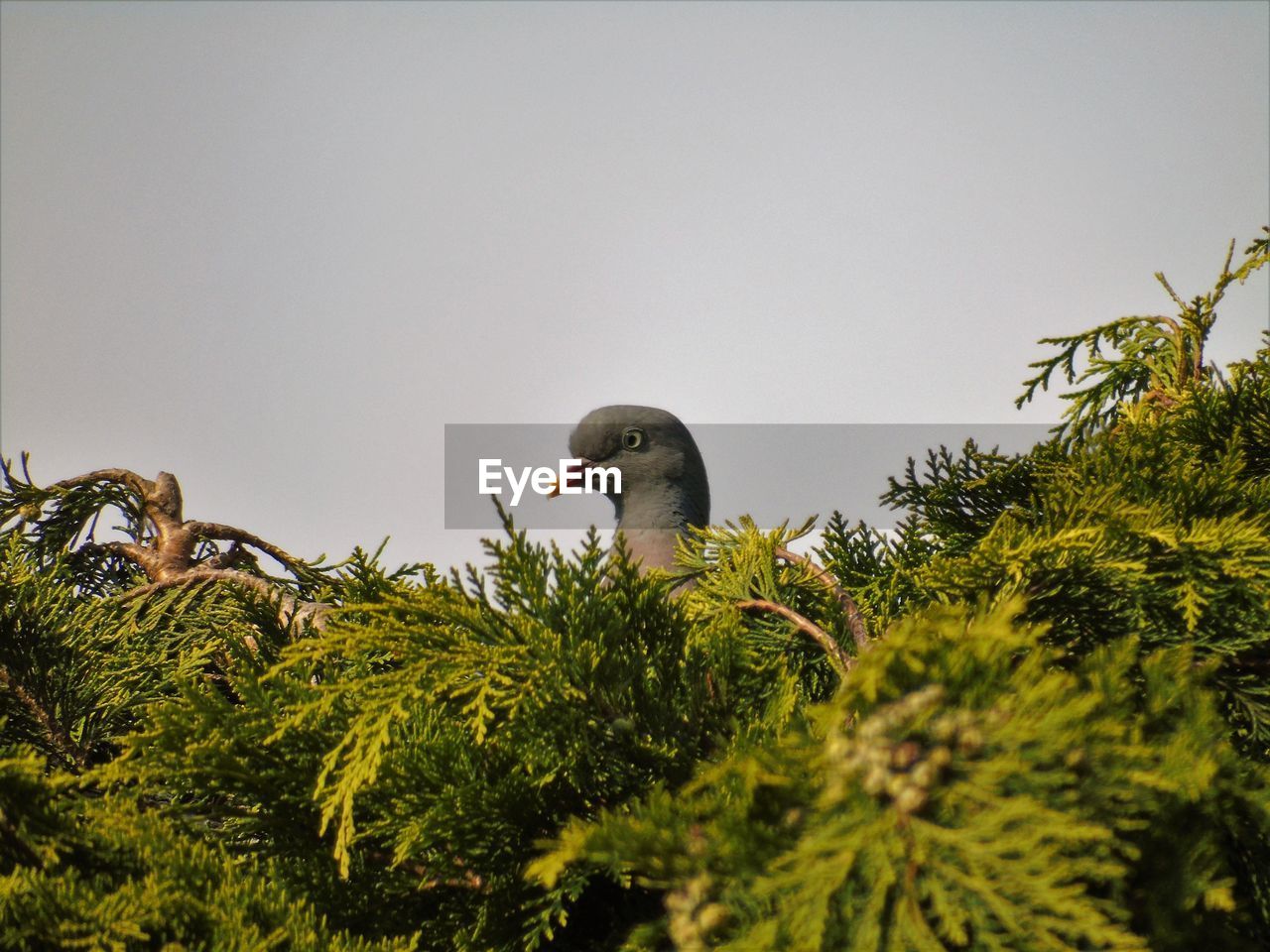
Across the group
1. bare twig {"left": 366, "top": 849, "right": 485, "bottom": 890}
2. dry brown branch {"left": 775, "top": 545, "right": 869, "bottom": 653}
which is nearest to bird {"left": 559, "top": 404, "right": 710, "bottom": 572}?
dry brown branch {"left": 775, "top": 545, "right": 869, "bottom": 653}

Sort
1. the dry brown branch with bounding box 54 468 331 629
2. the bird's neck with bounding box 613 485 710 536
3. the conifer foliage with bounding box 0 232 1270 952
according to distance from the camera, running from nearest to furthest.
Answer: the conifer foliage with bounding box 0 232 1270 952
the dry brown branch with bounding box 54 468 331 629
the bird's neck with bounding box 613 485 710 536

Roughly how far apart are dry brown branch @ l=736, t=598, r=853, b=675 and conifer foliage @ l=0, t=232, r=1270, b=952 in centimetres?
1

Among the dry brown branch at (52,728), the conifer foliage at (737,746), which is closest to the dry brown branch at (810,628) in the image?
the conifer foliage at (737,746)

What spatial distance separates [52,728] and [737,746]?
1.09 meters

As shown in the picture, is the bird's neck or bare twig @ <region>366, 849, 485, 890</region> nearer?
bare twig @ <region>366, 849, 485, 890</region>

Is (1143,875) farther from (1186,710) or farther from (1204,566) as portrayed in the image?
(1204,566)

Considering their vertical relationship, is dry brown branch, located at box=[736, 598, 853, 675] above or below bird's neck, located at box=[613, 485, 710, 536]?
below

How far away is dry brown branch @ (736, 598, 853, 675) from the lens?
1.27 m

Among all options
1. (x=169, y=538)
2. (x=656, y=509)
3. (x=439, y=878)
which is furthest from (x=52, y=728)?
(x=656, y=509)

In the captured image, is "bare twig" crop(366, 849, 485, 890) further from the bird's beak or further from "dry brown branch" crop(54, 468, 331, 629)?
the bird's beak

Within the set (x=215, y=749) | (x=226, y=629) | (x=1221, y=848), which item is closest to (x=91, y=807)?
(x=215, y=749)

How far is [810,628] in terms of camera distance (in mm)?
1328

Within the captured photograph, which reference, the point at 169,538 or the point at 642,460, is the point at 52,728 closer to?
the point at 169,538

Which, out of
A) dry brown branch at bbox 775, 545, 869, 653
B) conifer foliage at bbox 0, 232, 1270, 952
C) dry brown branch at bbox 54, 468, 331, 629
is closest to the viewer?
conifer foliage at bbox 0, 232, 1270, 952
